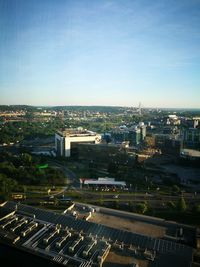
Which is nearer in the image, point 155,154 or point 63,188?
point 63,188

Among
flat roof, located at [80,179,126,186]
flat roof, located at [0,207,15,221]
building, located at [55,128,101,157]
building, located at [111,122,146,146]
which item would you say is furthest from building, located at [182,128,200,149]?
flat roof, located at [0,207,15,221]

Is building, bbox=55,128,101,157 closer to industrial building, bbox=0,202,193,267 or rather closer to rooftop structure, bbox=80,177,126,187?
rooftop structure, bbox=80,177,126,187

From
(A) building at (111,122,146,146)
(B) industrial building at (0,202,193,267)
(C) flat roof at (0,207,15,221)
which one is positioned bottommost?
(B) industrial building at (0,202,193,267)

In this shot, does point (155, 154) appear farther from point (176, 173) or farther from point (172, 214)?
point (172, 214)

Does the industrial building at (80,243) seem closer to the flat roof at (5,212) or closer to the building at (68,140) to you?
the flat roof at (5,212)

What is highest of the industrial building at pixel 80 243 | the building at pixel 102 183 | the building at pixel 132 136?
the building at pixel 132 136

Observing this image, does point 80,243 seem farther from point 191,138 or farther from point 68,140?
point 191,138

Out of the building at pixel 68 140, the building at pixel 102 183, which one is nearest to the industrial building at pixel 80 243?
the building at pixel 102 183

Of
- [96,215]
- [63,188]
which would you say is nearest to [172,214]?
[96,215]

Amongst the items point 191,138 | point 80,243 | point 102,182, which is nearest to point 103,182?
point 102,182

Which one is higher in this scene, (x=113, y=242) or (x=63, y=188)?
(x=113, y=242)

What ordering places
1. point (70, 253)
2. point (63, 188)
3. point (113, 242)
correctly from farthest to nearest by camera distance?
point (63, 188), point (113, 242), point (70, 253)
